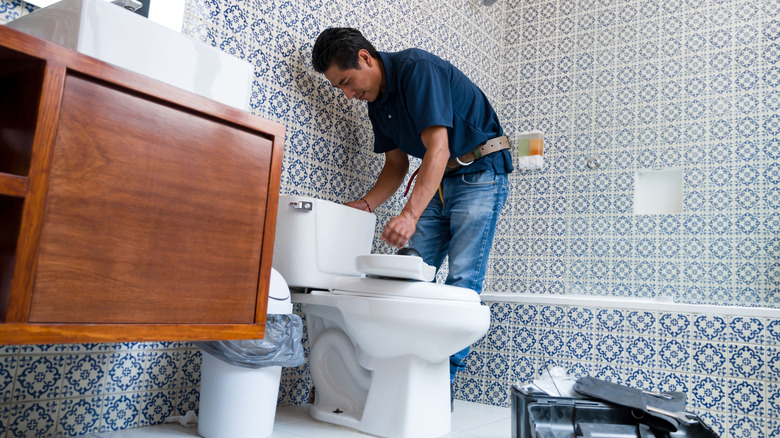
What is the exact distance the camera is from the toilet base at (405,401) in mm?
1674

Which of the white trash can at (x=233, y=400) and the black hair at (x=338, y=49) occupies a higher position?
the black hair at (x=338, y=49)

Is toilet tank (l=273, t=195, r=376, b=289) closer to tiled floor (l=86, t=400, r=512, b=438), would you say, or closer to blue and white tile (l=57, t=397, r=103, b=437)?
tiled floor (l=86, t=400, r=512, b=438)

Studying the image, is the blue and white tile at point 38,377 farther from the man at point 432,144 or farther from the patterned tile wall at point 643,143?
the patterned tile wall at point 643,143

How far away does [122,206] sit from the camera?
97 cm

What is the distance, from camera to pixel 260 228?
3.94 feet

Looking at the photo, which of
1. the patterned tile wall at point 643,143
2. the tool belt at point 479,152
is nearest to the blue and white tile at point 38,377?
the tool belt at point 479,152

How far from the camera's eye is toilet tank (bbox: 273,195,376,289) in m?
1.79

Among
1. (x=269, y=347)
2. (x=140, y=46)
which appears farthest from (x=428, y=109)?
(x=140, y=46)

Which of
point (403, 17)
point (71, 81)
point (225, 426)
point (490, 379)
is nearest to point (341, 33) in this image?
point (403, 17)

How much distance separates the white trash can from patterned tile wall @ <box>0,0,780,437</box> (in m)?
0.21

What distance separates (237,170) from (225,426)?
731 millimetres

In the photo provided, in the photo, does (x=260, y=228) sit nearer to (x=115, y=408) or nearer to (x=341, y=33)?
(x=115, y=408)

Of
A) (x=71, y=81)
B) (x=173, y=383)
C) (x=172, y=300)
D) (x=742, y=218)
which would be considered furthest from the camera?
(x=742, y=218)

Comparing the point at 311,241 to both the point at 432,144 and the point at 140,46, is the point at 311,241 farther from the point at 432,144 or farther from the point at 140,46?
the point at 140,46
